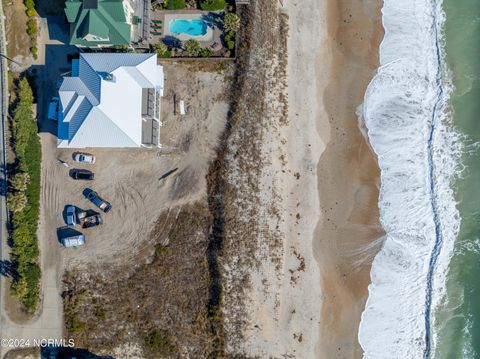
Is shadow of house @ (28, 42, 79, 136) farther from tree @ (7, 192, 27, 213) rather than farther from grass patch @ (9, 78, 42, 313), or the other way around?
tree @ (7, 192, 27, 213)

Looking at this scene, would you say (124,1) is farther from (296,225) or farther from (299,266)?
(299,266)

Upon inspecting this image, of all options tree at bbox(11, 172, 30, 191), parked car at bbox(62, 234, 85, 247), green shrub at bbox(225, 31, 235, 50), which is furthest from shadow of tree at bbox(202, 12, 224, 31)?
parked car at bbox(62, 234, 85, 247)

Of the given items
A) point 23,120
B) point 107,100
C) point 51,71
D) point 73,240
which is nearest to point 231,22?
point 107,100

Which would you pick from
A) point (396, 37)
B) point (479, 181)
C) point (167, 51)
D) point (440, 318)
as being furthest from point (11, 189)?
point (479, 181)

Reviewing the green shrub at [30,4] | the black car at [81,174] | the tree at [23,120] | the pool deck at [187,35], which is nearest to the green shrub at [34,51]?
the tree at [23,120]

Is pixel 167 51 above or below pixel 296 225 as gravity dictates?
above

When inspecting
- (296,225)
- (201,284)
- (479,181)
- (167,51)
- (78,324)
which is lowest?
(78,324)
